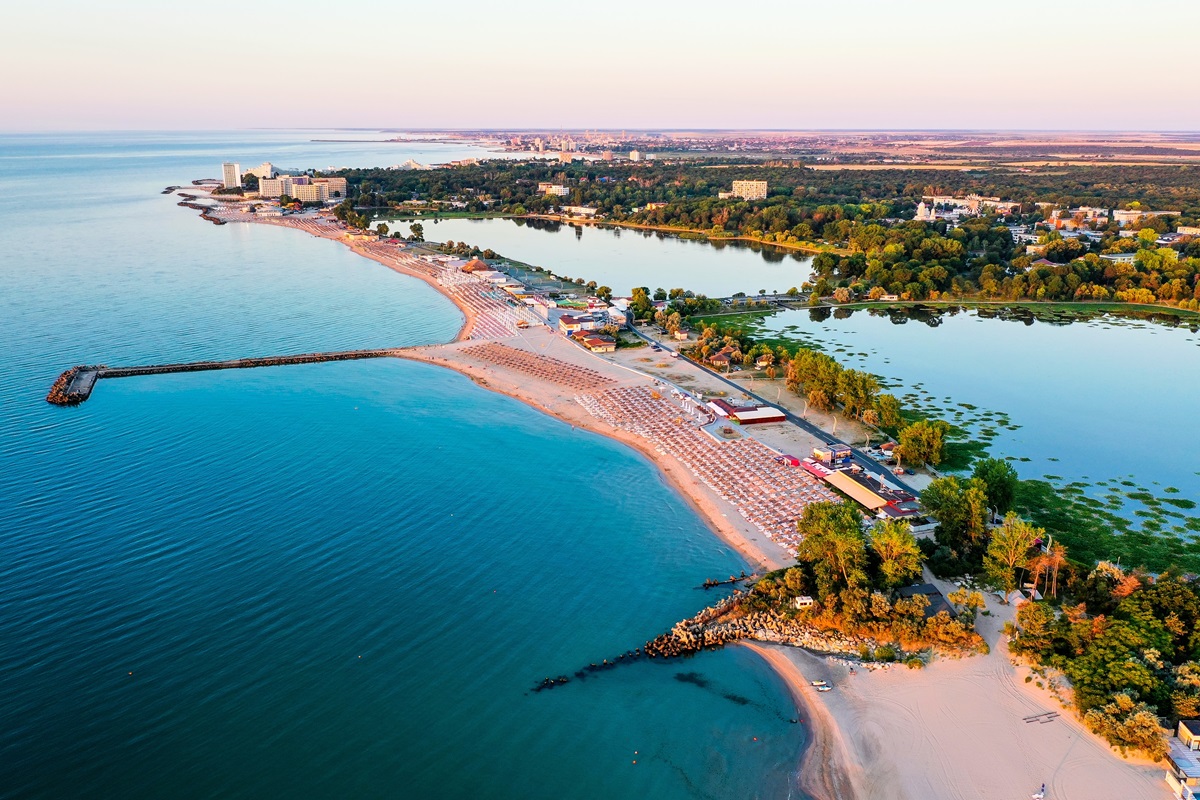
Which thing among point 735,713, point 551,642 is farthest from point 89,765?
point 735,713

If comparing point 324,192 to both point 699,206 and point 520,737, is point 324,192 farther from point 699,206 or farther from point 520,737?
point 520,737

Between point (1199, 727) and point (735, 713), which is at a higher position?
point (1199, 727)

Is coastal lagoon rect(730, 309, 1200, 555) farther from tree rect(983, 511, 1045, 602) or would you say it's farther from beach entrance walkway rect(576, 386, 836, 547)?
beach entrance walkway rect(576, 386, 836, 547)

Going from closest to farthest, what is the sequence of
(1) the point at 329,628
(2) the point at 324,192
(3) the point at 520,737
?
(3) the point at 520,737
(1) the point at 329,628
(2) the point at 324,192

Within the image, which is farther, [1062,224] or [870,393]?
[1062,224]

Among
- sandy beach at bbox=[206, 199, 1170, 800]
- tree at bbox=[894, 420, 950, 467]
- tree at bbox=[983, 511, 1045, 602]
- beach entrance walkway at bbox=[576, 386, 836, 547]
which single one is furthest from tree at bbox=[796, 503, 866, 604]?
tree at bbox=[894, 420, 950, 467]

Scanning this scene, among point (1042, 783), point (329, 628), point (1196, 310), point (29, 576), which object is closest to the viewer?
point (1042, 783)

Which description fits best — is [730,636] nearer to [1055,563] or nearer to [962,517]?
[962,517]
